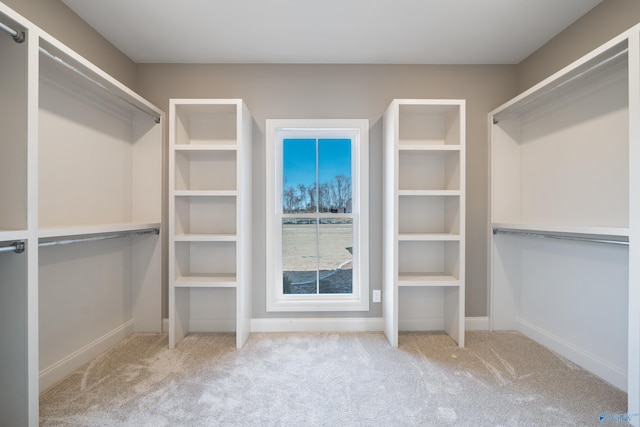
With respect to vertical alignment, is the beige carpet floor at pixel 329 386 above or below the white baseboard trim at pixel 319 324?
below

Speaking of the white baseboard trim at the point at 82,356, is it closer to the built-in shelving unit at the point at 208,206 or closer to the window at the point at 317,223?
the built-in shelving unit at the point at 208,206

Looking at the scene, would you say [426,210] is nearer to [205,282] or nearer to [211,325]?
[205,282]

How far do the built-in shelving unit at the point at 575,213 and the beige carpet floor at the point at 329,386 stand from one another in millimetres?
298

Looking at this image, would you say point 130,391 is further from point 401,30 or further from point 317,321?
point 401,30

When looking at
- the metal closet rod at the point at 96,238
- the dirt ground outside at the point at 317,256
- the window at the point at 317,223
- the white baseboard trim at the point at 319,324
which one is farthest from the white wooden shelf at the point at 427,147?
the metal closet rod at the point at 96,238

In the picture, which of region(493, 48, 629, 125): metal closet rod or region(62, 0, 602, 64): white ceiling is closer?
region(493, 48, 629, 125): metal closet rod

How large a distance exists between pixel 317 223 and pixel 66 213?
1.95 metres

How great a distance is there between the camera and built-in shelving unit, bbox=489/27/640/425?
5.70 ft

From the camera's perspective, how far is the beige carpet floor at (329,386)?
1.72 meters

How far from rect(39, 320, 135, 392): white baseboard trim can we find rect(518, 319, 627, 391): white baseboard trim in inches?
142

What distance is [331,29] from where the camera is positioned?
239 cm

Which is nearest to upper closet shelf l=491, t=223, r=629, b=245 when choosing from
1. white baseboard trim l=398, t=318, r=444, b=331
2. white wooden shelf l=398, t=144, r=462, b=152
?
white wooden shelf l=398, t=144, r=462, b=152

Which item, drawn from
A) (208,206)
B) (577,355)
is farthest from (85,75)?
(577,355)

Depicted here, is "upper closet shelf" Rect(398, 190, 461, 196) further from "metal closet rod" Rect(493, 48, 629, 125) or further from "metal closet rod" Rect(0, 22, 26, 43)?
"metal closet rod" Rect(0, 22, 26, 43)
